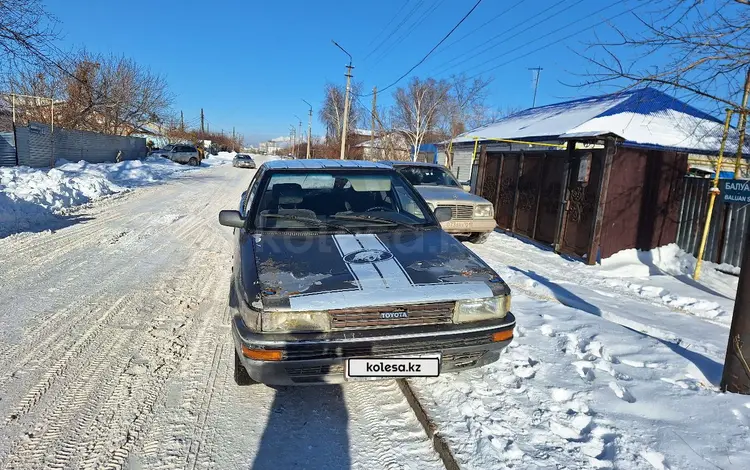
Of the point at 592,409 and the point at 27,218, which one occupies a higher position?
the point at 27,218

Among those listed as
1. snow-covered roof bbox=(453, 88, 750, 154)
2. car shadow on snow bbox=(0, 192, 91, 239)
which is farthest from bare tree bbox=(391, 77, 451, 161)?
car shadow on snow bbox=(0, 192, 91, 239)

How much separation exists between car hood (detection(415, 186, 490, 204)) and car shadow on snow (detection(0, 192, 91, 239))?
6880 mm

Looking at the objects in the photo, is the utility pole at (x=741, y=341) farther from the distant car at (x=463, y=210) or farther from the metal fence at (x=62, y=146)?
the metal fence at (x=62, y=146)

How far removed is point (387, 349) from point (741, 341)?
2304mm

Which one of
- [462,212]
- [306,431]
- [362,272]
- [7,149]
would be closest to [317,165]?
[362,272]

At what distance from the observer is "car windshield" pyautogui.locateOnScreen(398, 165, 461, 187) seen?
9.42 m

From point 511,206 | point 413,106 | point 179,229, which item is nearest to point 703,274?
point 511,206

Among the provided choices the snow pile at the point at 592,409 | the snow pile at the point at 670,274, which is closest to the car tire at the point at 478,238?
the snow pile at the point at 670,274

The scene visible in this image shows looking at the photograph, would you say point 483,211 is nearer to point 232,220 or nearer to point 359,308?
point 232,220

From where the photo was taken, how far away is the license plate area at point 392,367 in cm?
249

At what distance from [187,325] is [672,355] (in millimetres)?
4245

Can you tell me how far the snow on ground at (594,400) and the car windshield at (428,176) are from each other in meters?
4.76

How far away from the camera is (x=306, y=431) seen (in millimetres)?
2582

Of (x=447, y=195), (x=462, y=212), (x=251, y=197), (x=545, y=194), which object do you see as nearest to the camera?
(x=251, y=197)
